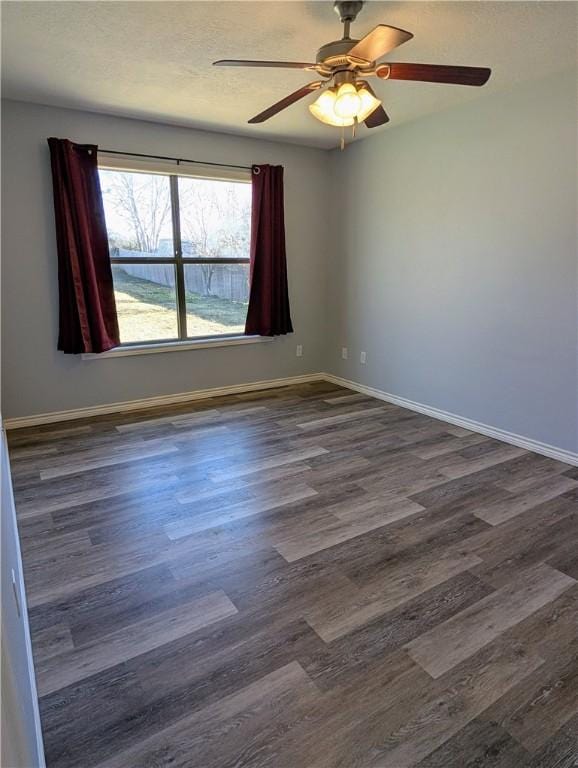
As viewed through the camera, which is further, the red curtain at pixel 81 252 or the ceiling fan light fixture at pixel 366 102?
the red curtain at pixel 81 252

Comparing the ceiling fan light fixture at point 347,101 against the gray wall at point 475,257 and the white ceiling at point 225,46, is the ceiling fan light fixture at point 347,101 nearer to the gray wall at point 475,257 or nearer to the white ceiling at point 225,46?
the white ceiling at point 225,46

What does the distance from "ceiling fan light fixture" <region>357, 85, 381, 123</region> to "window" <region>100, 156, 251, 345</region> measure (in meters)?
2.30

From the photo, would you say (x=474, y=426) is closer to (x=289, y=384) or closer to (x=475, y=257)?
(x=475, y=257)

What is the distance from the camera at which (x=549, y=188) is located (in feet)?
9.91

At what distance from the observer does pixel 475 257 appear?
354cm

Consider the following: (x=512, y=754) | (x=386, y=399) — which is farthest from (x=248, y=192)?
(x=512, y=754)

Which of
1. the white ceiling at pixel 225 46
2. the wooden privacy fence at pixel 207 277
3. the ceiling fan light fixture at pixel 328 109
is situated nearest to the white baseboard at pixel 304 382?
the wooden privacy fence at pixel 207 277

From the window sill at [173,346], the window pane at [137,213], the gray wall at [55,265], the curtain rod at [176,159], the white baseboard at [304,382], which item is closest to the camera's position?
the white baseboard at [304,382]

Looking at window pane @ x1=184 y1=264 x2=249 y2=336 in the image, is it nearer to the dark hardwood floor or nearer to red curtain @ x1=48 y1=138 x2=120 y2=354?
red curtain @ x1=48 y1=138 x2=120 y2=354

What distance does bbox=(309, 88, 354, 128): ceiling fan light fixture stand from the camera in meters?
2.14

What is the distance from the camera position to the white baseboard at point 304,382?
332 centimetres

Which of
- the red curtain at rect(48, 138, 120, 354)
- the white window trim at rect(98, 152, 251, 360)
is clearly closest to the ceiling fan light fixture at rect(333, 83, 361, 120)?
the white window trim at rect(98, 152, 251, 360)

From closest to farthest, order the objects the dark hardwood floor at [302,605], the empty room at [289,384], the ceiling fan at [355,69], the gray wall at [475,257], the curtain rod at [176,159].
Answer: the dark hardwood floor at [302,605] < the empty room at [289,384] < the ceiling fan at [355,69] < the gray wall at [475,257] < the curtain rod at [176,159]

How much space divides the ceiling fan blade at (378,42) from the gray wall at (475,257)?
1.75m
